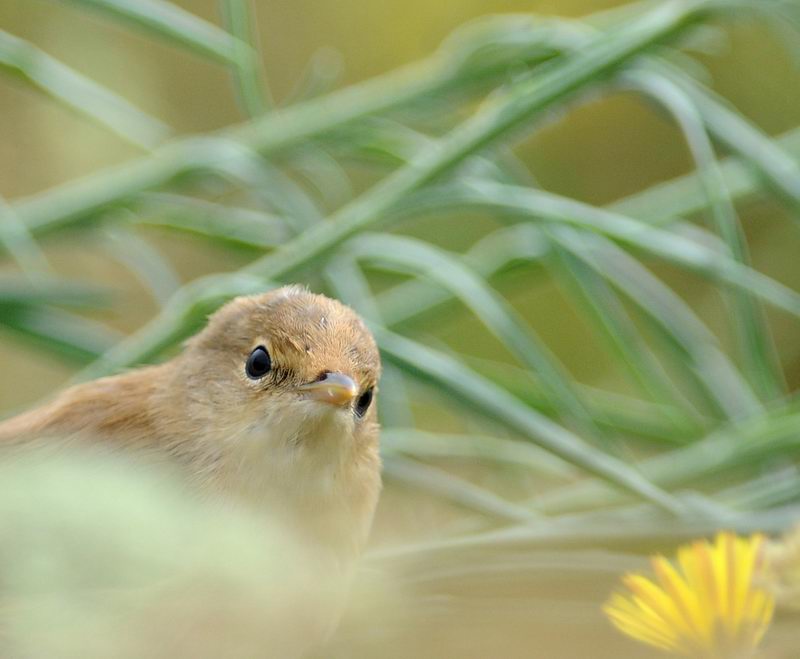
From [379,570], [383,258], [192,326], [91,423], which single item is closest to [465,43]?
[383,258]

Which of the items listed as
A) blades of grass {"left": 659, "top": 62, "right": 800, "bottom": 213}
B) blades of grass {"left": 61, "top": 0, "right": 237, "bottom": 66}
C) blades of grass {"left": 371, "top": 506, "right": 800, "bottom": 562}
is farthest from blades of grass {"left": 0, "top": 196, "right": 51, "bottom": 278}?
blades of grass {"left": 659, "top": 62, "right": 800, "bottom": 213}

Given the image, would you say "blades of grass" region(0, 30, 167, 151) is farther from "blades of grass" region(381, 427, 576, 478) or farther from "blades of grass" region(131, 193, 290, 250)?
"blades of grass" region(381, 427, 576, 478)

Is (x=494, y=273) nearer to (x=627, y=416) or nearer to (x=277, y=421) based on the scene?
(x=627, y=416)

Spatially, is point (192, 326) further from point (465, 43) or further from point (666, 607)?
point (666, 607)

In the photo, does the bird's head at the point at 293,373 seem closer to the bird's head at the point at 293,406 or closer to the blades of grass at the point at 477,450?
the bird's head at the point at 293,406

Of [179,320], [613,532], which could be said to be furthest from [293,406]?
[613,532]

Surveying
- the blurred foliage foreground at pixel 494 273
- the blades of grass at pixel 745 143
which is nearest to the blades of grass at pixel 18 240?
the blurred foliage foreground at pixel 494 273
